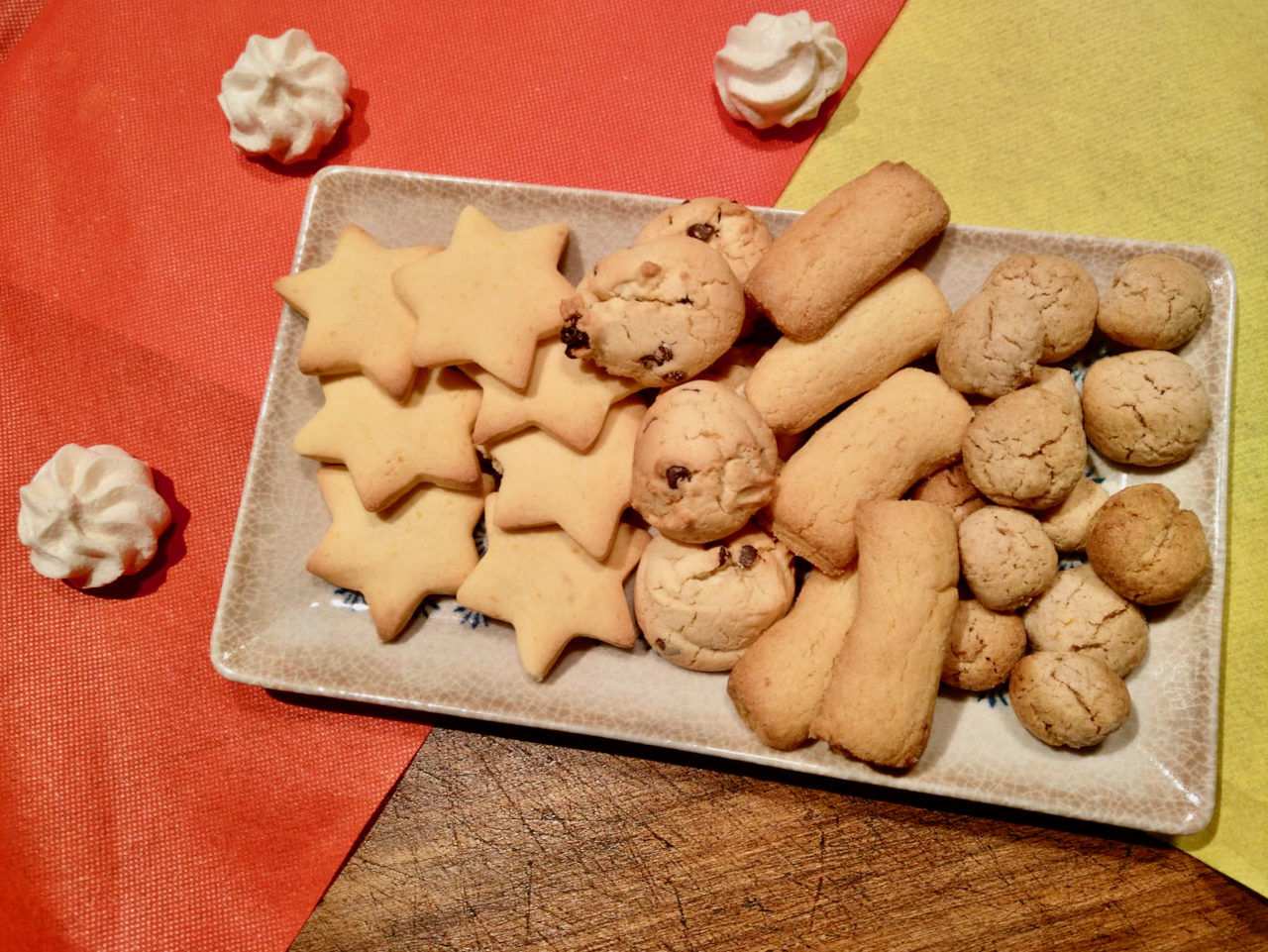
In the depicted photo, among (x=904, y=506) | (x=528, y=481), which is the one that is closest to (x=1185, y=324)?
(x=904, y=506)

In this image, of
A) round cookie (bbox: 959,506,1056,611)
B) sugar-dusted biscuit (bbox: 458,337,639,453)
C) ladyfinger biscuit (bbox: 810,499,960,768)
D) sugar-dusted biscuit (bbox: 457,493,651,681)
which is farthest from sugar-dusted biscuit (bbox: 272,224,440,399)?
round cookie (bbox: 959,506,1056,611)

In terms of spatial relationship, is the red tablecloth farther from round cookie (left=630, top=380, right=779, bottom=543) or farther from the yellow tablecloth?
round cookie (left=630, top=380, right=779, bottom=543)

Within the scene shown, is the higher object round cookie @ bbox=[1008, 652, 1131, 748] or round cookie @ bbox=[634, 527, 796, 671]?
round cookie @ bbox=[1008, 652, 1131, 748]

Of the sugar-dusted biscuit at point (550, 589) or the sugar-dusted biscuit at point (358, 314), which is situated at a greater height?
the sugar-dusted biscuit at point (358, 314)

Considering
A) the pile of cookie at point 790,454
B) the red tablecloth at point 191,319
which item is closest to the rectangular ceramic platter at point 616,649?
the pile of cookie at point 790,454

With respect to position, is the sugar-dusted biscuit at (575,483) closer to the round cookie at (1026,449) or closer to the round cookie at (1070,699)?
the round cookie at (1026,449)

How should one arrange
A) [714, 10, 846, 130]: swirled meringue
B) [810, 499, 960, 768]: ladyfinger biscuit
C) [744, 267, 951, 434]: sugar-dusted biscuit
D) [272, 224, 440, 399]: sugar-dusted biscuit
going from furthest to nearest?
[714, 10, 846, 130]: swirled meringue
[272, 224, 440, 399]: sugar-dusted biscuit
[744, 267, 951, 434]: sugar-dusted biscuit
[810, 499, 960, 768]: ladyfinger biscuit

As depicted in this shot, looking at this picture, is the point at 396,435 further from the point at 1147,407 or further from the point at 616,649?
the point at 1147,407
